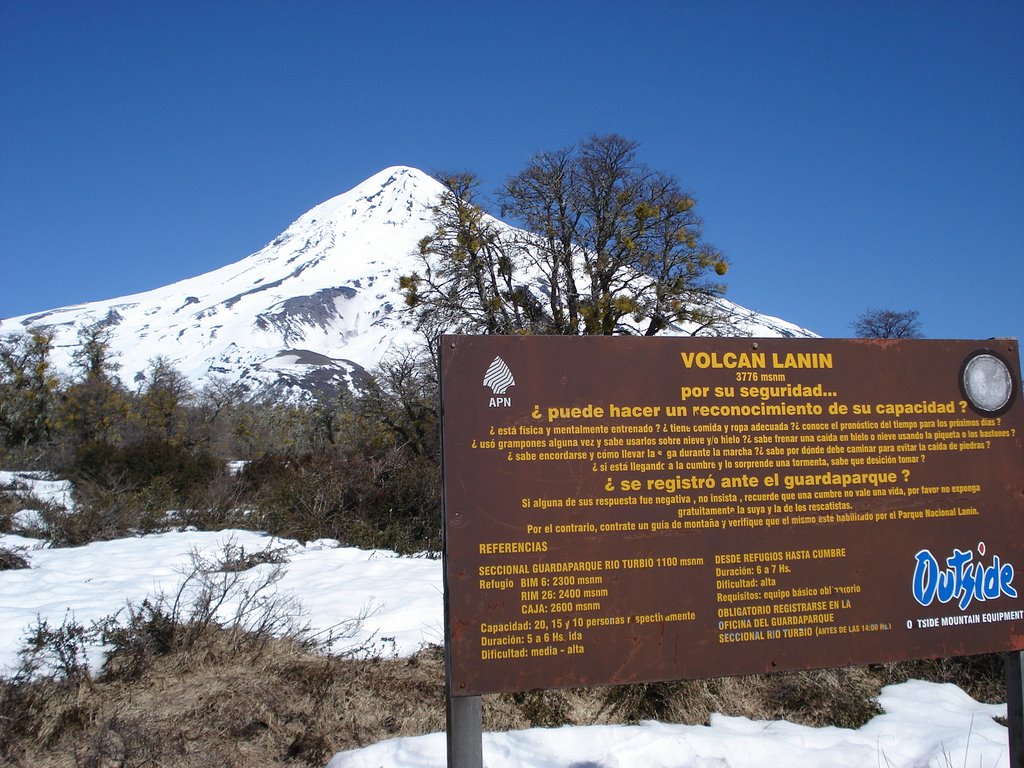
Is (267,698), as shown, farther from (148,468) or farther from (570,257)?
(570,257)

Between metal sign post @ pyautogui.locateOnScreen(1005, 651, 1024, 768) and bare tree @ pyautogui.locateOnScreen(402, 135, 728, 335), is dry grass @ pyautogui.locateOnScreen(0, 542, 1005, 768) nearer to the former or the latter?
metal sign post @ pyautogui.locateOnScreen(1005, 651, 1024, 768)

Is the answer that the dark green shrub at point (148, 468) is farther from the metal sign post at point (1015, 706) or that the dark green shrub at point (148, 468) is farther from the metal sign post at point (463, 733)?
the metal sign post at point (1015, 706)

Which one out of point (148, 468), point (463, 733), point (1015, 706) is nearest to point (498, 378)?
point (463, 733)

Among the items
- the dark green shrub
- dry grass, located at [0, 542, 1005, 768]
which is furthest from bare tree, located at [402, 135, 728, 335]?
dry grass, located at [0, 542, 1005, 768]

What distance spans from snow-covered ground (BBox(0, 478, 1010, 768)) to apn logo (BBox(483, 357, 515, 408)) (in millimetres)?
1959

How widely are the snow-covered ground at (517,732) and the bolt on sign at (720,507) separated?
94cm

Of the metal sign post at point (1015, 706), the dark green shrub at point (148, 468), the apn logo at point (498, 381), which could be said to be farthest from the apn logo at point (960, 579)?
the dark green shrub at point (148, 468)

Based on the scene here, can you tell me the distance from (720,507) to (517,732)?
6.27ft

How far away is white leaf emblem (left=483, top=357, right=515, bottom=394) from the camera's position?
124 inches

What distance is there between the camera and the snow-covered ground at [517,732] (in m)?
3.94

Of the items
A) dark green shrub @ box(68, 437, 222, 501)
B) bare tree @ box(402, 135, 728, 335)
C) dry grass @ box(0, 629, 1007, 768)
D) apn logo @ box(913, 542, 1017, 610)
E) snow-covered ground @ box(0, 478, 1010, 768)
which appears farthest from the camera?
bare tree @ box(402, 135, 728, 335)

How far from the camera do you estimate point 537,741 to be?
4148mm

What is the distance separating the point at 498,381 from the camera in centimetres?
316

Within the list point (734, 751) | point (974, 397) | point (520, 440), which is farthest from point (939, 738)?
point (520, 440)
